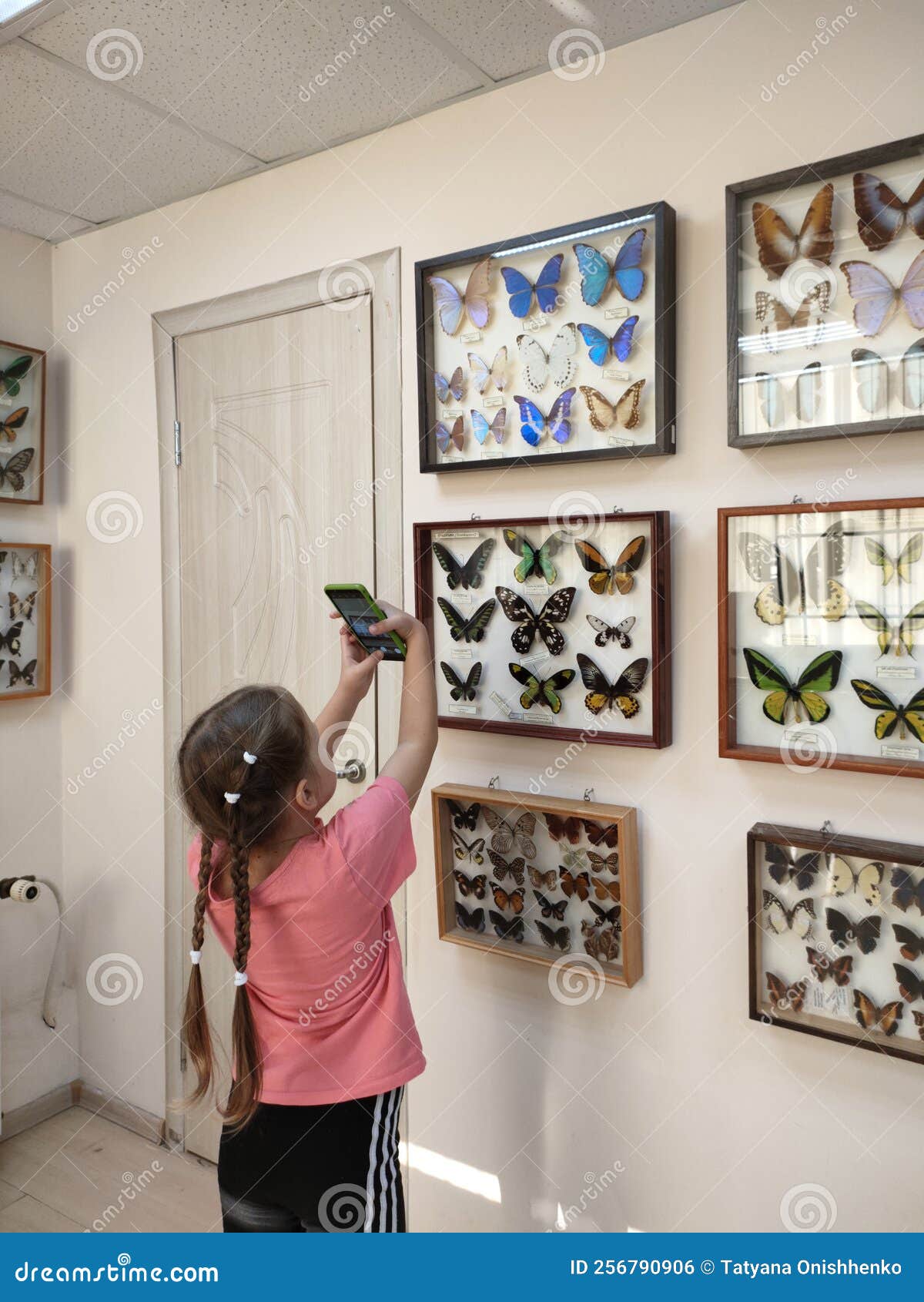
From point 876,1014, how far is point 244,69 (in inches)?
72.5

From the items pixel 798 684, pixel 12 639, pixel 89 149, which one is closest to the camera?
pixel 798 684

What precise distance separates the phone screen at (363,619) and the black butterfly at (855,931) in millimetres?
770

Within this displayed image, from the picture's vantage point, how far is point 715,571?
149 cm

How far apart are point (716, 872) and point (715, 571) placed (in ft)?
1.59

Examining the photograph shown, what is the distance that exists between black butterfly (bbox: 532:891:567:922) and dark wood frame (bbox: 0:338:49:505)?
1.68 metres

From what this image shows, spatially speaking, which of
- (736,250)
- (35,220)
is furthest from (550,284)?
(35,220)

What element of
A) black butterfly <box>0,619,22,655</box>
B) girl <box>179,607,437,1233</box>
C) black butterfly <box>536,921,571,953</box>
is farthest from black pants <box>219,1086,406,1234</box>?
black butterfly <box>0,619,22,655</box>

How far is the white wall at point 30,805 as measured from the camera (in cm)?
245

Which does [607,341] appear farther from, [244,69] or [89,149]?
[89,149]

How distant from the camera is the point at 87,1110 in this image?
2.60 meters

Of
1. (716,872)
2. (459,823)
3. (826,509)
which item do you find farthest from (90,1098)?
(826,509)

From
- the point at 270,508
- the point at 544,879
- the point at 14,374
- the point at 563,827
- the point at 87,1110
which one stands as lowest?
the point at 87,1110

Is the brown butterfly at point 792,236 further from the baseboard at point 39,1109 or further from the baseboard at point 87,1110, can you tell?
the baseboard at point 39,1109
